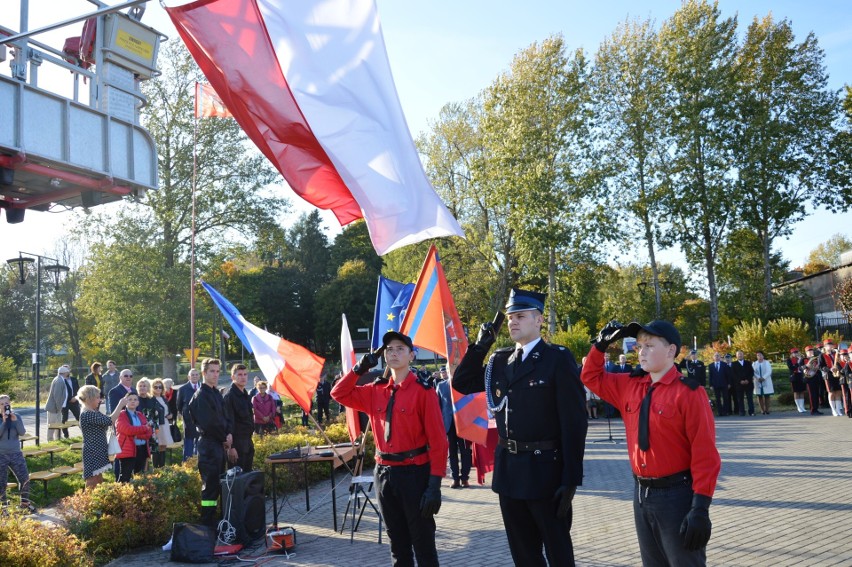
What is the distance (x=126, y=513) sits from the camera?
8688mm

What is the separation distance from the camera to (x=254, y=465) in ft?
39.3

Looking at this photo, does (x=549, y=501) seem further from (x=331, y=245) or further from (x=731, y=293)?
(x=331, y=245)

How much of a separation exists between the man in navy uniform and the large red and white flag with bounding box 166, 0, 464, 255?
3.53ft

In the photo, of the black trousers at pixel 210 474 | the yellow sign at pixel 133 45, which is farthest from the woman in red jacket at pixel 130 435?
the yellow sign at pixel 133 45

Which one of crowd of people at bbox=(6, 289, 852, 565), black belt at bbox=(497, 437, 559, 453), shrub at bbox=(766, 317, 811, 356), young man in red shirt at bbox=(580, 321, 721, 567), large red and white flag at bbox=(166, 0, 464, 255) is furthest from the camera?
shrub at bbox=(766, 317, 811, 356)

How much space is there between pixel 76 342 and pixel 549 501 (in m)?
55.8

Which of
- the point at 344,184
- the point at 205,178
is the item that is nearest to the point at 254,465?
the point at 344,184

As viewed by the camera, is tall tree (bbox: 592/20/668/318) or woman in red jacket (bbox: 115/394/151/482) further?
tall tree (bbox: 592/20/668/318)

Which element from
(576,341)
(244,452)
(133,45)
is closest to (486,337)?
(244,452)

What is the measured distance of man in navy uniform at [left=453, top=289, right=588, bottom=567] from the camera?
477cm

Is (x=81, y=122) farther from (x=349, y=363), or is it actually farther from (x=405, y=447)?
(x=405, y=447)

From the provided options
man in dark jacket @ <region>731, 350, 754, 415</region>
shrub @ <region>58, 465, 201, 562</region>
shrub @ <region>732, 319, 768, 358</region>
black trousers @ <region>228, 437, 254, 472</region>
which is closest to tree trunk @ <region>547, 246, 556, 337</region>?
shrub @ <region>732, 319, 768, 358</region>

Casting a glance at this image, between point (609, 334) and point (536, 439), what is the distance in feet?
2.79

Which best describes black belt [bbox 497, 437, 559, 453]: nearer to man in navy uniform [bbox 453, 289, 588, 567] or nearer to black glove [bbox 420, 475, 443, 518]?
man in navy uniform [bbox 453, 289, 588, 567]
